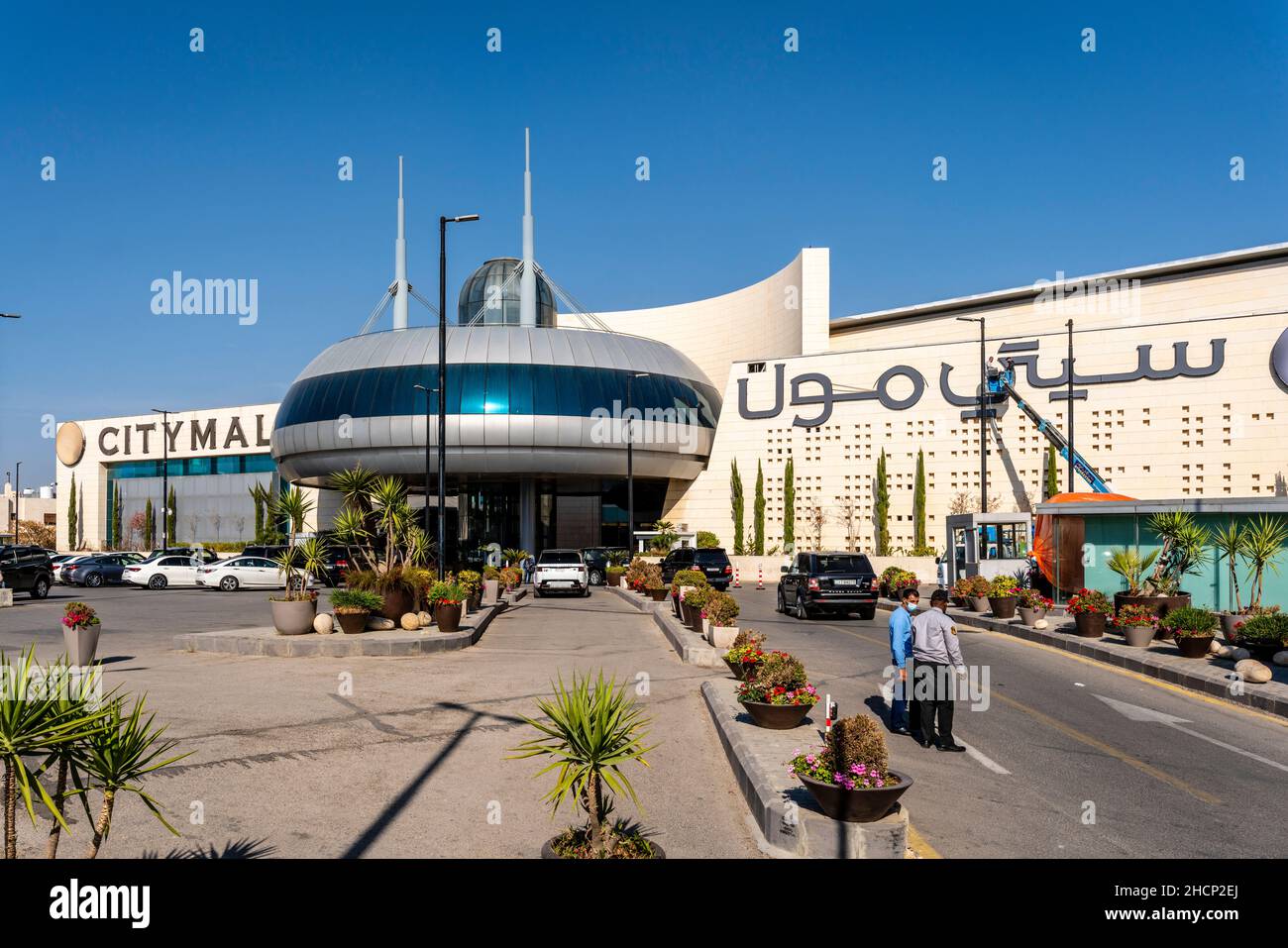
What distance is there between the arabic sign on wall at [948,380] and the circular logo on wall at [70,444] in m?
64.3

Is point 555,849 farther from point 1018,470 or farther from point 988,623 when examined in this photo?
point 1018,470

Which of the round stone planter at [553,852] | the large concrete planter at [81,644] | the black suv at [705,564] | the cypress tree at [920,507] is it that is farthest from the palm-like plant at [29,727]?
the cypress tree at [920,507]

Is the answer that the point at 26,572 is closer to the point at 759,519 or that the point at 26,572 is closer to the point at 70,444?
the point at 759,519

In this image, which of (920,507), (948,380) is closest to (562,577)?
(920,507)

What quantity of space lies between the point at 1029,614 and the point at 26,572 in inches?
1283

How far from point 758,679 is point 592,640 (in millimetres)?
9981

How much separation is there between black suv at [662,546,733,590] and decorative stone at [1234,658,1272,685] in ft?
76.7

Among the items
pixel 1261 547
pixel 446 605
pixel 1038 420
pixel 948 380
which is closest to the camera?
pixel 446 605

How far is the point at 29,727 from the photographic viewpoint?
4.57 metres

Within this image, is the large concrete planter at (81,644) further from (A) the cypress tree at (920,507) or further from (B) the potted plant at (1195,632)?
(A) the cypress tree at (920,507)

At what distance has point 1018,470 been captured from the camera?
5084 centimetres

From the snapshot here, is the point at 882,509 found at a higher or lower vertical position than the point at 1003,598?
higher

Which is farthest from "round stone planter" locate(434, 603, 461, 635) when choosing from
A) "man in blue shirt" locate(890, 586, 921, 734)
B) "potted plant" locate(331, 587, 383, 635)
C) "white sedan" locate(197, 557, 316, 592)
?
"white sedan" locate(197, 557, 316, 592)

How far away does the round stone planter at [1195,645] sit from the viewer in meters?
16.6
